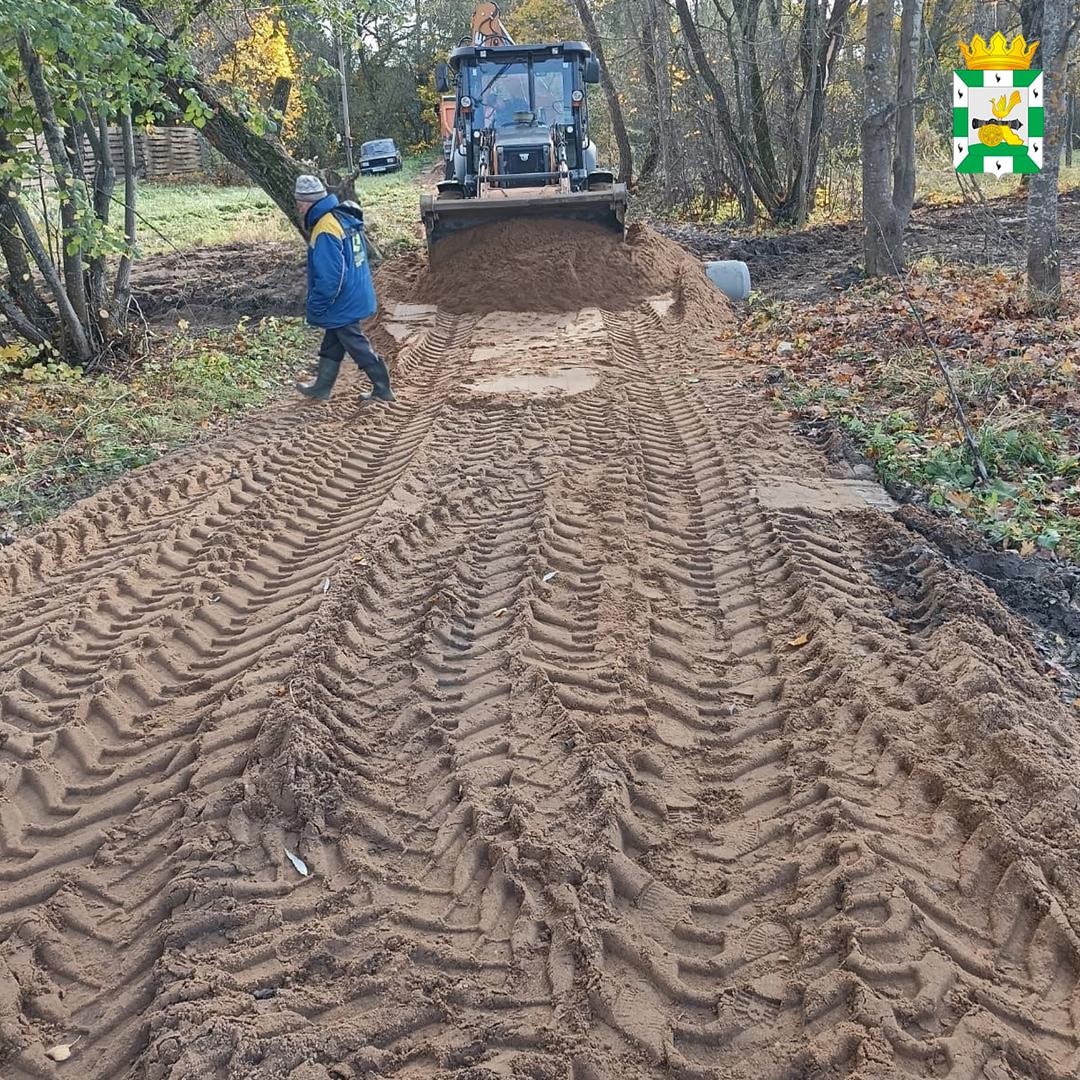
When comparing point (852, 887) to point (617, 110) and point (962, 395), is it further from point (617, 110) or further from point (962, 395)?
point (617, 110)

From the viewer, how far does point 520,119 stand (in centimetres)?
1360

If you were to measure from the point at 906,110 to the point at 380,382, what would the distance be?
8998mm

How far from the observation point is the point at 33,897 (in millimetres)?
3092

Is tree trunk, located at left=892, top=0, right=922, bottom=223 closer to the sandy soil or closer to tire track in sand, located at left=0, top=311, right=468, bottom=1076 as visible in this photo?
the sandy soil

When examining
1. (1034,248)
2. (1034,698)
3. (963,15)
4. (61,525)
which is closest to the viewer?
(1034,698)

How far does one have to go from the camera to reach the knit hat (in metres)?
7.52

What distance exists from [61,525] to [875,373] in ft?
20.0

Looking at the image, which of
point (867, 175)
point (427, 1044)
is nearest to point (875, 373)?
point (867, 175)

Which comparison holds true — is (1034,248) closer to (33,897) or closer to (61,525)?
(61,525)

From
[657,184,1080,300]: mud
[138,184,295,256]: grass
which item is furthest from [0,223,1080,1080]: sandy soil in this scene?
[138,184,295,256]: grass

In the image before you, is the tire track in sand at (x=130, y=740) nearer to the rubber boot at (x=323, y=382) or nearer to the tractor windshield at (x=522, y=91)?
the rubber boot at (x=323, y=382)

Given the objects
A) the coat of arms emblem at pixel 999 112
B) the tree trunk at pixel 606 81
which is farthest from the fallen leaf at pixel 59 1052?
the tree trunk at pixel 606 81

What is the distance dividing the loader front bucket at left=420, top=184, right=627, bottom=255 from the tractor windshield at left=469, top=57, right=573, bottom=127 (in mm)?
1970

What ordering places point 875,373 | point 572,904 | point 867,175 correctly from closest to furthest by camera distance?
1. point 572,904
2. point 875,373
3. point 867,175
